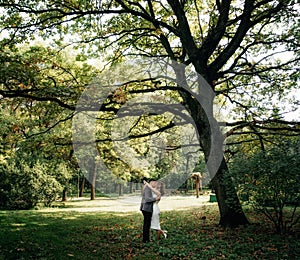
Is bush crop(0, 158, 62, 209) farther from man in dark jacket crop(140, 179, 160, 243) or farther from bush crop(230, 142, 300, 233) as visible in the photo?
bush crop(230, 142, 300, 233)

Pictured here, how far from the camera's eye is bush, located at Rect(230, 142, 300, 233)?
22.1ft

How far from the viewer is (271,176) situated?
699 cm

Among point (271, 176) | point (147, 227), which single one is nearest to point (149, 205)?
point (147, 227)

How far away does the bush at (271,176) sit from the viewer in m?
6.73

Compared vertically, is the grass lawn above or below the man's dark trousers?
below

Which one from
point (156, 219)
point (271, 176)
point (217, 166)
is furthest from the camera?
point (217, 166)

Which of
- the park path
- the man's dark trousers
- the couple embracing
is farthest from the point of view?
the park path

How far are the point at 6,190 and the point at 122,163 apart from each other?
22.8 ft

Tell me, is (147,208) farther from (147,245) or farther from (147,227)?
(147,245)

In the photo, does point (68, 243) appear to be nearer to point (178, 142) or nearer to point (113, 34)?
point (113, 34)

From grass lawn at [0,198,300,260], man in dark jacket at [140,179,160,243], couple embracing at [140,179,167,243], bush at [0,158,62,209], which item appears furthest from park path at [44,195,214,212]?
man in dark jacket at [140,179,160,243]

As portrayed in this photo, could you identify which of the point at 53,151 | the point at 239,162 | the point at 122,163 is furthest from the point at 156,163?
the point at 239,162

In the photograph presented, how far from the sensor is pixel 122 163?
19.4 m

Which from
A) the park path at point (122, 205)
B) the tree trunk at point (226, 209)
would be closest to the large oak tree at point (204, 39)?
the tree trunk at point (226, 209)
